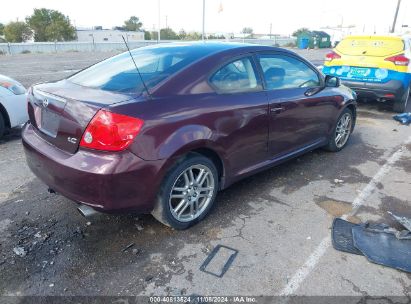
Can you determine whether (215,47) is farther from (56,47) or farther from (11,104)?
(56,47)

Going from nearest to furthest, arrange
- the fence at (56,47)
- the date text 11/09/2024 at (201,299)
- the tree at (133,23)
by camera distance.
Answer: the date text 11/09/2024 at (201,299)
the fence at (56,47)
the tree at (133,23)

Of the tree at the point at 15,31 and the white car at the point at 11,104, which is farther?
the tree at the point at 15,31

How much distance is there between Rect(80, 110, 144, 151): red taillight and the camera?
2.53 metres

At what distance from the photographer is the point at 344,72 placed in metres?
7.65

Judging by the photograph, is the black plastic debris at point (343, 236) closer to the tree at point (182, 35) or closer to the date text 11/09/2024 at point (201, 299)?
the date text 11/09/2024 at point (201, 299)

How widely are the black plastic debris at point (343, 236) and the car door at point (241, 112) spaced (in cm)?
100

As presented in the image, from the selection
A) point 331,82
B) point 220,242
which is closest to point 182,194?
point 220,242

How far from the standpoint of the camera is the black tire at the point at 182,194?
2.90 m

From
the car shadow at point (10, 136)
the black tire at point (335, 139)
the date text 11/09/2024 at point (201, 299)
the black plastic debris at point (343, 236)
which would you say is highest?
the black tire at point (335, 139)

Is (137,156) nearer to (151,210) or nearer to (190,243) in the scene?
(151,210)

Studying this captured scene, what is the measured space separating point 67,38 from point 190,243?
217 ft

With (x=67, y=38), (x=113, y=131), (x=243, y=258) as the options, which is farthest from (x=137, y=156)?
(x=67, y=38)

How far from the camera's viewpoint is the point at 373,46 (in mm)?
7441

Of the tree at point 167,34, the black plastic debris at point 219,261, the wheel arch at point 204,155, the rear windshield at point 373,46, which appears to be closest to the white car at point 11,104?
the wheel arch at point 204,155
